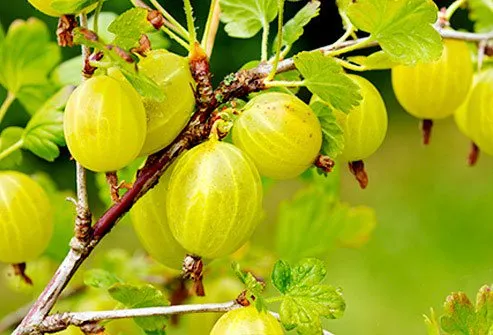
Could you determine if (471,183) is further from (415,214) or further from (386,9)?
(386,9)

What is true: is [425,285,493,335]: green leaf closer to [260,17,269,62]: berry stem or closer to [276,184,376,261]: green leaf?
[260,17,269,62]: berry stem

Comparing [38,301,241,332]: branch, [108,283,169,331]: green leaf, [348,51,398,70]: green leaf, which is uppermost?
[348,51,398,70]: green leaf

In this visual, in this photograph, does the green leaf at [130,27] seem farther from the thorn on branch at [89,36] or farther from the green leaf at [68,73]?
the green leaf at [68,73]

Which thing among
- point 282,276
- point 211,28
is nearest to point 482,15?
point 211,28

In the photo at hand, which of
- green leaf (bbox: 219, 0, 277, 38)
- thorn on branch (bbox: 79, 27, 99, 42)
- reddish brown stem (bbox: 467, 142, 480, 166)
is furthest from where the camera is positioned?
reddish brown stem (bbox: 467, 142, 480, 166)

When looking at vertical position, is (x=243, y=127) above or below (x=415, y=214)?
above

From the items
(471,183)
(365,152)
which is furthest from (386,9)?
(471,183)

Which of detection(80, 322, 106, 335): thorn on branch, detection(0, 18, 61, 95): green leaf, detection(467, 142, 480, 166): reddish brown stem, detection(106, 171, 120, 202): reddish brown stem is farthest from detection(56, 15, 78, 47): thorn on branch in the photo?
detection(467, 142, 480, 166): reddish brown stem
